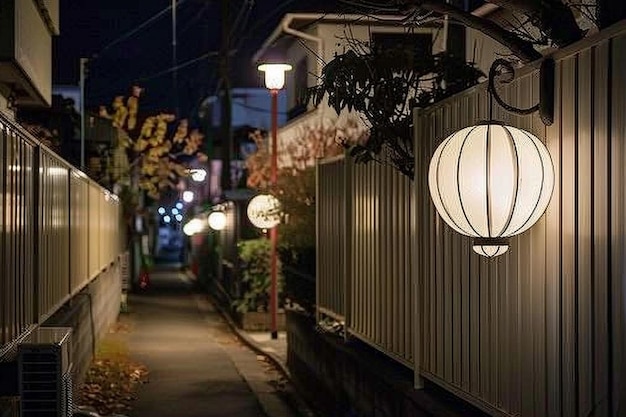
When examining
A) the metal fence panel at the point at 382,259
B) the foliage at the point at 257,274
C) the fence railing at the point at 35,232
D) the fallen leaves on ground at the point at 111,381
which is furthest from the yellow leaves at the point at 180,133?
the metal fence panel at the point at 382,259

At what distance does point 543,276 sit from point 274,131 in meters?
16.7

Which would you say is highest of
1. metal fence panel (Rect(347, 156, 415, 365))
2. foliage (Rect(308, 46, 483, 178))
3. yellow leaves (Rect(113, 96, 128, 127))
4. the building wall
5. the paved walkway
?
yellow leaves (Rect(113, 96, 128, 127))

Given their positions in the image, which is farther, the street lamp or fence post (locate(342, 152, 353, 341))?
the street lamp

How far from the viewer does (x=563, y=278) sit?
5.99m

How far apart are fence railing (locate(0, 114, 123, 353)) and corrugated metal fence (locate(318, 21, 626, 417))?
12.6 ft

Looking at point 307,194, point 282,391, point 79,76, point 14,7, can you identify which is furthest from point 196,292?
point 14,7

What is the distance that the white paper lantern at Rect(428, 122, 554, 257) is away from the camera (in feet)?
19.9

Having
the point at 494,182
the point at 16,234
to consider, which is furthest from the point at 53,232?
the point at 494,182

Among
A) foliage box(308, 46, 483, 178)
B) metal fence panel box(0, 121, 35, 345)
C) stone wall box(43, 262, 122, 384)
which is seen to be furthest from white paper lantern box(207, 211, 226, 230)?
foliage box(308, 46, 483, 178)

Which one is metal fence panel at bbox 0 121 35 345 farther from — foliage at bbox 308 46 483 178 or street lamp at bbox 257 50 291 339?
street lamp at bbox 257 50 291 339

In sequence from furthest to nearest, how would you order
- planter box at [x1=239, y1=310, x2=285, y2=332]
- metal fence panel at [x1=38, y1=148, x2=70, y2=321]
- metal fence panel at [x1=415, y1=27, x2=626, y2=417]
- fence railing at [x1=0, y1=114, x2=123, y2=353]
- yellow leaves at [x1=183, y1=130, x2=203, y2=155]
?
yellow leaves at [x1=183, y1=130, x2=203, y2=155] → planter box at [x1=239, y1=310, x2=285, y2=332] → metal fence panel at [x1=38, y1=148, x2=70, y2=321] → fence railing at [x1=0, y1=114, x2=123, y2=353] → metal fence panel at [x1=415, y1=27, x2=626, y2=417]

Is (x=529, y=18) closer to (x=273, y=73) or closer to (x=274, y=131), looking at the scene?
(x=273, y=73)

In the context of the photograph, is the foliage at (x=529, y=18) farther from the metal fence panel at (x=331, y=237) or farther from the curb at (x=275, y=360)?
the curb at (x=275, y=360)

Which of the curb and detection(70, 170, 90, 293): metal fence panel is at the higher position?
detection(70, 170, 90, 293): metal fence panel
